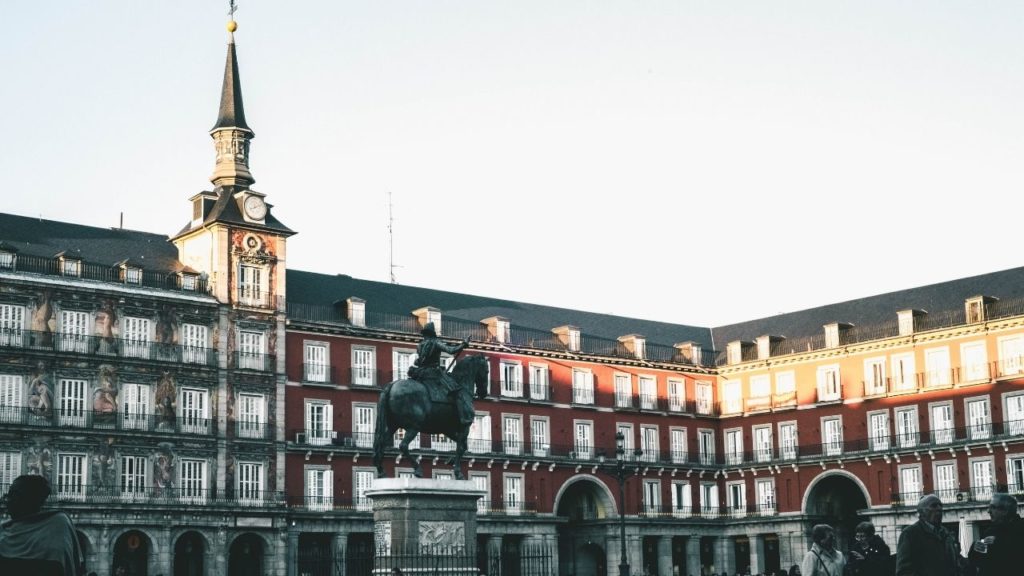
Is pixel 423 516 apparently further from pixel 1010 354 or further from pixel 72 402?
pixel 1010 354

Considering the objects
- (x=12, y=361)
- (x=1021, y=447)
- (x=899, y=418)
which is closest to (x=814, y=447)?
(x=899, y=418)

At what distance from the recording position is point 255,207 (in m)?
63.2

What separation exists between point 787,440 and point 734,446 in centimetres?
418

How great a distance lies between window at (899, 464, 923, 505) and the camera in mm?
69000

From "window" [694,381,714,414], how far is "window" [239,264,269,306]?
91.9ft

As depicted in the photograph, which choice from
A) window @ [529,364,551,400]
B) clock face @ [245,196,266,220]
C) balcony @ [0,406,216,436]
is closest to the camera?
balcony @ [0,406,216,436]

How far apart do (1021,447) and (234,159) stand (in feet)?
129

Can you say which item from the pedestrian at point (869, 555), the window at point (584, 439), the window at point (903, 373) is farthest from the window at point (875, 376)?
the pedestrian at point (869, 555)

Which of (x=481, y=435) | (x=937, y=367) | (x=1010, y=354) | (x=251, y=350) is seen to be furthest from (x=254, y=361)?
(x=1010, y=354)

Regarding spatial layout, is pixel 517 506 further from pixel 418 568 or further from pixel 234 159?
pixel 418 568

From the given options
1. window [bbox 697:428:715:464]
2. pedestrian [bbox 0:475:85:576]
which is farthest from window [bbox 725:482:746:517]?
pedestrian [bbox 0:475:85:576]

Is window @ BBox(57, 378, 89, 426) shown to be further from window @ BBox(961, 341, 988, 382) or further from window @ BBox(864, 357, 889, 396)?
window @ BBox(961, 341, 988, 382)

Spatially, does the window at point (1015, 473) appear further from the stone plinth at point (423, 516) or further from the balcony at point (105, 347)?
the stone plinth at point (423, 516)

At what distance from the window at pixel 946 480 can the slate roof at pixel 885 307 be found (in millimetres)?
7908
